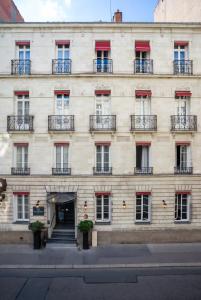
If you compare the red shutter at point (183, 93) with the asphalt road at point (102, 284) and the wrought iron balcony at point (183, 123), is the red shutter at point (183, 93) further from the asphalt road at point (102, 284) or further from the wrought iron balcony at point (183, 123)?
the asphalt road at point (102, 284)

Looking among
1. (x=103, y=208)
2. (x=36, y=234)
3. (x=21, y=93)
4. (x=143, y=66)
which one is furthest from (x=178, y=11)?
(x=36, y=234)

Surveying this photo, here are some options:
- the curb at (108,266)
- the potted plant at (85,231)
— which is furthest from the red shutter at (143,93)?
the curb at (108,266)

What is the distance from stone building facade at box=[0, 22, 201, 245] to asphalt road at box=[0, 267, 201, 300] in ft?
13.7

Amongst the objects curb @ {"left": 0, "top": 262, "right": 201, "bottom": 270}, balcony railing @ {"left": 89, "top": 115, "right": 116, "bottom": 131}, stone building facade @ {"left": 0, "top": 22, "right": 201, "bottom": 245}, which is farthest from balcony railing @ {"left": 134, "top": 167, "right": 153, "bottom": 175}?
curb @ {"left": 0, "top": 262, "right": 201, "bottom": 270}

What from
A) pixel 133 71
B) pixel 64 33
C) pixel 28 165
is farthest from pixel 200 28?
pixel 28 165

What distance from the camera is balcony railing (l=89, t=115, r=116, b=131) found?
16.5 metres

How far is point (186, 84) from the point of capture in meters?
17.0

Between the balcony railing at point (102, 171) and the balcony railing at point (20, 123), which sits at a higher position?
the balcony railing at point (20, 123)

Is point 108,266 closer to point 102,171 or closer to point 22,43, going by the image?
point 102,171

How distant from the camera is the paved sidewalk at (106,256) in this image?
1329cm

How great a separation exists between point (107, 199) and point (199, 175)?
681cm

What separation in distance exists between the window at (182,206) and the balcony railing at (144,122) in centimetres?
537

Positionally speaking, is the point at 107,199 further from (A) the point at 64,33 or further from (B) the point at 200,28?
(B) the point at 200,28

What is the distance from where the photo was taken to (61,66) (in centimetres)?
1678
